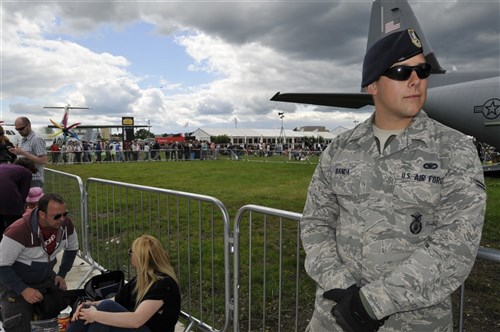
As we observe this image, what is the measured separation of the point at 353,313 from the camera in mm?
1440

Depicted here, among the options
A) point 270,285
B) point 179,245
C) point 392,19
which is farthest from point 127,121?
point 270,285

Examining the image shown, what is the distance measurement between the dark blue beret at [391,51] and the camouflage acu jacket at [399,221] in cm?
26

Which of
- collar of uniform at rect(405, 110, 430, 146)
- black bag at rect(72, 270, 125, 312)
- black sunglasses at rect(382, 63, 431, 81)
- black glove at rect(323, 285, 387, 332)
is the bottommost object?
black bag at rect(72, 270, 125, 312)

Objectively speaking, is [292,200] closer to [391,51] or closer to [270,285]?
[270,285]

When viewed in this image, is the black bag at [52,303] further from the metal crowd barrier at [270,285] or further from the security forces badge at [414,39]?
the security forces badge at [414,39]

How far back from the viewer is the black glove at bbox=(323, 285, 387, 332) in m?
1.42

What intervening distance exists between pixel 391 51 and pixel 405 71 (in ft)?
0.31

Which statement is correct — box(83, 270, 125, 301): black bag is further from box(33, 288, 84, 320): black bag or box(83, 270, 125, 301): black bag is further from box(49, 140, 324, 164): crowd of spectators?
box(49, 140, 324, 164): crowd of spectators

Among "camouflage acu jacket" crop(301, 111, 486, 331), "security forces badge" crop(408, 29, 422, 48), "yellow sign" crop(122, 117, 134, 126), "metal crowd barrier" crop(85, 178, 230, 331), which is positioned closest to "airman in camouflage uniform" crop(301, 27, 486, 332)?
"camouflage acu jacket" crop(301, 111, 486, 331)

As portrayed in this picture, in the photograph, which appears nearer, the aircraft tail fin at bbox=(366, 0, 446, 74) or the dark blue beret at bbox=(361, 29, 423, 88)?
the dark blue beret at bbox=(361, 29, 423, 88)

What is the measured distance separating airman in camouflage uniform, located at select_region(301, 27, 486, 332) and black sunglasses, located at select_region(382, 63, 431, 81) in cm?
2

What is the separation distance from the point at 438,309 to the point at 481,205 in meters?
0.47

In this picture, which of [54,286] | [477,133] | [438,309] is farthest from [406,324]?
[477,133]

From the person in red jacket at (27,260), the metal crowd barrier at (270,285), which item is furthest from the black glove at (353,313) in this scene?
the person in red jacket at (27,260)
